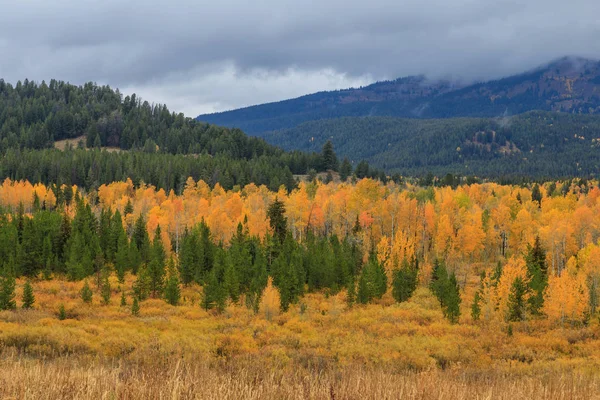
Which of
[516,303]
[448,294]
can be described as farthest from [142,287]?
[516,303]

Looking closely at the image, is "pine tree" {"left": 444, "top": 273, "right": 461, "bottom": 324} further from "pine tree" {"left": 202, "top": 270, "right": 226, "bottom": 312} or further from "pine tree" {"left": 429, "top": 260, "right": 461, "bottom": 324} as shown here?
"pine tree" {"left": 202, "top": 270, "right": 226, "bottom": 312}

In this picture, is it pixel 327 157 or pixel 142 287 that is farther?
pixel 327 157

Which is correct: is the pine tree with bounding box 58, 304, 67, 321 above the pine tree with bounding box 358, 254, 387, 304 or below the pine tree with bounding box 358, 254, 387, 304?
above

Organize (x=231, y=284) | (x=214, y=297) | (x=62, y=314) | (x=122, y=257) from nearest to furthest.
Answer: (x=62, y=314) < (x=214, y=297) < (x=231, y=284) < (x=122, y=257)

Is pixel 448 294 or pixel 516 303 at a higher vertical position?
pixel 448 294

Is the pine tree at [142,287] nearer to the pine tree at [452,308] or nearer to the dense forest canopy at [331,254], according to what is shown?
the dense forest canopy at [331,254]

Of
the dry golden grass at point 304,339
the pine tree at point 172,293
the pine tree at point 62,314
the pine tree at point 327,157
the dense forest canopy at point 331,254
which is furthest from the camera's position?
the pine tree at point 327,157

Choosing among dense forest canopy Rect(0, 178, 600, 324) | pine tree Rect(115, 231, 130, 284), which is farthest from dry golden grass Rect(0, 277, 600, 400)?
pine tree Rect(115, 231, 130, 284)

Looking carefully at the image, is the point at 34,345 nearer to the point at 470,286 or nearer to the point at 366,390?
the point at 366,390

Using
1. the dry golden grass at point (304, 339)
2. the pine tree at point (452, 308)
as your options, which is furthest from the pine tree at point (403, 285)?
the pine tree at point (452, 308)

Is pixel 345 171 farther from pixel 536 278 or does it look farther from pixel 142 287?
pixel 142 287

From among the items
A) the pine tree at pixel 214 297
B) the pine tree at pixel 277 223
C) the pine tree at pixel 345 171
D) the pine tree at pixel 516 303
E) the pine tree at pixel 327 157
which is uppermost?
the pine tree at pixel 327 157

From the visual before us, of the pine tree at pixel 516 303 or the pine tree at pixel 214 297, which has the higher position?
the pine tree at pixel 214 297

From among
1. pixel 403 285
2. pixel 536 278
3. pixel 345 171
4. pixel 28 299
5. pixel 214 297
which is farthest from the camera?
pixel 345 171
